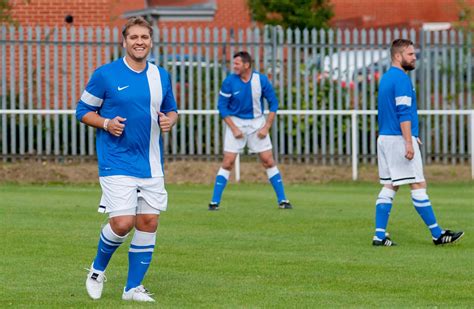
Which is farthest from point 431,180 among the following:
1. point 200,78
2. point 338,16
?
point 338,16

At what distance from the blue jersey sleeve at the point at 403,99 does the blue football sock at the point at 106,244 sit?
4.31 meters

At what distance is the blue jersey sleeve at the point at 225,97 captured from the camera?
17250mm

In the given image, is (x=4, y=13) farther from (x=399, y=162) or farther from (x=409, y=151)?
(x=409, y=151)

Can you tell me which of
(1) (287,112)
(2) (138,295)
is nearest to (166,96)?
(2) (138,295)

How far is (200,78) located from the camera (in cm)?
2417

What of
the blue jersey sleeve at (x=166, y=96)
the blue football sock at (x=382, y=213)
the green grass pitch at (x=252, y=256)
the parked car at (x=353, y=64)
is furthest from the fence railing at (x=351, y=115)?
the blue jersey sleeve at (x=166, y=96)

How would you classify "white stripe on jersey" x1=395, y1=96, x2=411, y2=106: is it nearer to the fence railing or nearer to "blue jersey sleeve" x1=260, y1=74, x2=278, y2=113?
"blue jersey sleeve" x1=260, y1=74, x2=278, y2=113

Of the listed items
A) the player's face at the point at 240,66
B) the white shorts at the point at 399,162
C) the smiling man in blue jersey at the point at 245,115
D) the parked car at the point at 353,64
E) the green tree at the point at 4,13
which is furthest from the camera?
the green tree at the point at 4,13

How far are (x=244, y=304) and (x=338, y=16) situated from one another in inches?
1057

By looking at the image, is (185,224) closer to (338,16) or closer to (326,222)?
(326,222)

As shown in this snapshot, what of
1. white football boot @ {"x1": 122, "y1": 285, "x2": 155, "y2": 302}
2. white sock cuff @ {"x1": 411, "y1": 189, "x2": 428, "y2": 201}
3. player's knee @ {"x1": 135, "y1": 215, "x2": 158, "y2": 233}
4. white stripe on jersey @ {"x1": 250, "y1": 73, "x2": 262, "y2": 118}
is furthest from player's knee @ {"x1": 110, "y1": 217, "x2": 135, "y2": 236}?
white stripe on jersey @ {"x1": 250, "y1": 73, "x2": 262, "y2": 118}

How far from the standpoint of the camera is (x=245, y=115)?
17.5 m

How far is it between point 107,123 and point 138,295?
123cm

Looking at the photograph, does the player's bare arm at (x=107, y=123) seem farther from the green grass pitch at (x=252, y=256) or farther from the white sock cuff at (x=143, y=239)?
the green grass pitch at (x=252, y=256)
